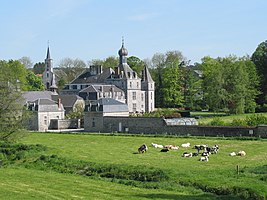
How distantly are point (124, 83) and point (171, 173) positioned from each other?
55211 mm

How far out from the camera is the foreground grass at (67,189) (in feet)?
57.5

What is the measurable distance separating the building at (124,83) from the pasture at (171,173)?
3998 cm

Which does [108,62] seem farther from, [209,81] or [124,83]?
[209,81]

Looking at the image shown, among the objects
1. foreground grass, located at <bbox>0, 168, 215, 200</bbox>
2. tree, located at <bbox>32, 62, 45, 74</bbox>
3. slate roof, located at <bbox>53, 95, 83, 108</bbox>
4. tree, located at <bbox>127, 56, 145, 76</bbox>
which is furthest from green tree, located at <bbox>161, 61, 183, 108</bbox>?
tree, located at <bbox>32, 62, 45, 74</bbox>

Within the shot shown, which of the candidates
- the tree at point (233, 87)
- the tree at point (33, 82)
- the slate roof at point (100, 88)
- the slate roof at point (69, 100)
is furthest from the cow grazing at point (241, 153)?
the tree at point (33, 82)

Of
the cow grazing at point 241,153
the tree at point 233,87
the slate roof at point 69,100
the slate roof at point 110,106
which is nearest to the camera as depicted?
the cow grazing at point 241,153

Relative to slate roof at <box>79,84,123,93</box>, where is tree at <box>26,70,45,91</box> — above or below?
above

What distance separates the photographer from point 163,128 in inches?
1806

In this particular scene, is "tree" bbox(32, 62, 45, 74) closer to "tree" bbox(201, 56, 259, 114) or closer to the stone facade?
"tree" bbox(201, 56, 259, 114)

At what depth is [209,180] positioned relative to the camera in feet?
65.1

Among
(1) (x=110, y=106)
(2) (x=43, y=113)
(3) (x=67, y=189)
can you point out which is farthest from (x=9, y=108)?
(2) (x=43, y=113)

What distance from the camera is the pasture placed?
18.2 m

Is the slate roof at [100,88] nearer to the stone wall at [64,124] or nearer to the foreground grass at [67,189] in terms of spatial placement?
the stone wall at [64,124]

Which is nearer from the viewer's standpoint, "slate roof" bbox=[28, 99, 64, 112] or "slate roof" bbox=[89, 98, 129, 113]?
"slate roof" bbox=[89, 98, 129, 113]
